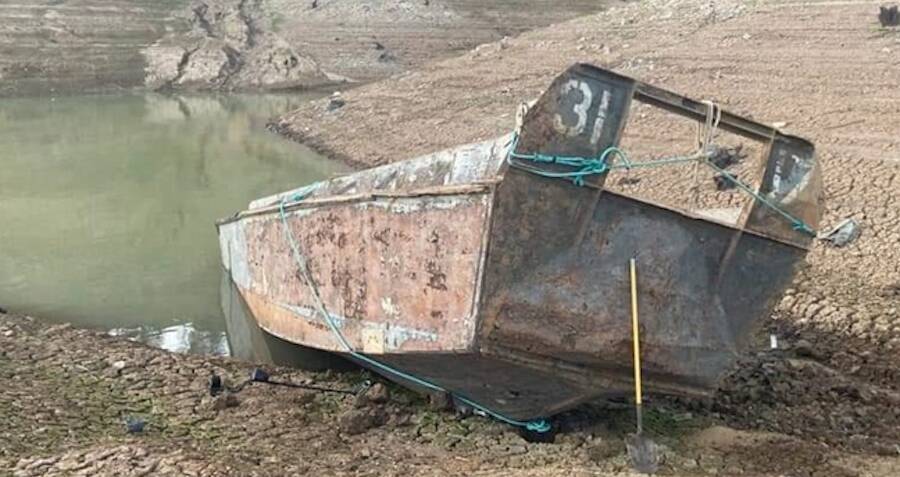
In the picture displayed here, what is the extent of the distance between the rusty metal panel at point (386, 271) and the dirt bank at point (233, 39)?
77.5 feet

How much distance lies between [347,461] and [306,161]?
13208mm

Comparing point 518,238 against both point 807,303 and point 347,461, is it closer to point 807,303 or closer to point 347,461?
point 347,461

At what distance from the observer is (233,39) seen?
107ft

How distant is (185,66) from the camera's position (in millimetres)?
30500

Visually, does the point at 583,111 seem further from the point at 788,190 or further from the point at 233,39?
the point at 233,39

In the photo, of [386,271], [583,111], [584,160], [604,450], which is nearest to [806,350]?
[604,450]

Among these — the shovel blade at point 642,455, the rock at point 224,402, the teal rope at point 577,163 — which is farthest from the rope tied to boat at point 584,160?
the rock at point 224,402

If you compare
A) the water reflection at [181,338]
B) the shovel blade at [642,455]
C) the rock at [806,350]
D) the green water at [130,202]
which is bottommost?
the green water at [130,202]

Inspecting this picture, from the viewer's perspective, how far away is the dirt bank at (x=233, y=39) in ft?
96.1

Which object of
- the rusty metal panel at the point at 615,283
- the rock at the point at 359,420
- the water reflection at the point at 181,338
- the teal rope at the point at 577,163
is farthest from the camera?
the water reflection at the point at 181,338

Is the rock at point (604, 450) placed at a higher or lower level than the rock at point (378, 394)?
higher

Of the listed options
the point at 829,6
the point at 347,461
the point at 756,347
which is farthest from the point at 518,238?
the point at 829,6

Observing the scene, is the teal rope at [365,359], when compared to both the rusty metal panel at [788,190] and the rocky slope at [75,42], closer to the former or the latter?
the rusty metal panel at [788,190]

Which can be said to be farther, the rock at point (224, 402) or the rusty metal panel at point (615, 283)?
the rock at point (224, 402)
